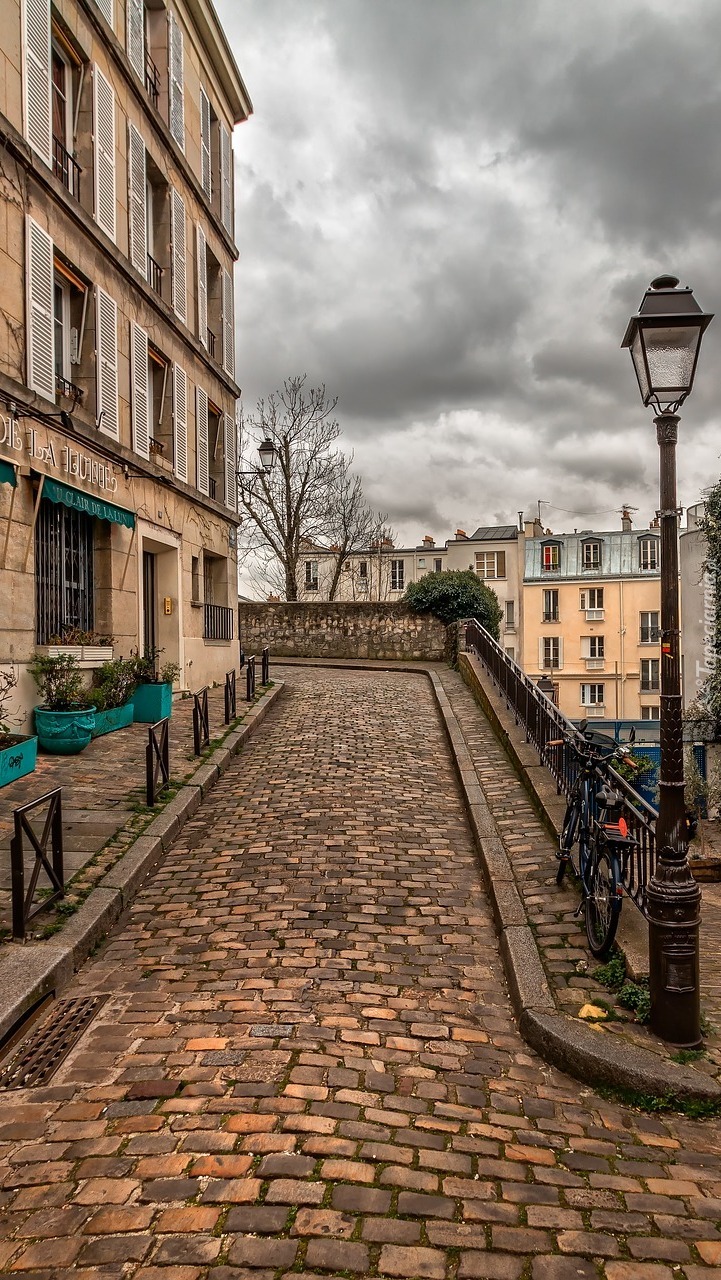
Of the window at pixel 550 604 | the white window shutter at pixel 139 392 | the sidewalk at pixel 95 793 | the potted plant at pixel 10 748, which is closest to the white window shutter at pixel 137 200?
the white window shutter at pixel 139 392

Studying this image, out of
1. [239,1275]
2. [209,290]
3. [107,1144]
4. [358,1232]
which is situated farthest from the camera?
[209,290]

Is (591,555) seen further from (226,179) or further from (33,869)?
(33,869)

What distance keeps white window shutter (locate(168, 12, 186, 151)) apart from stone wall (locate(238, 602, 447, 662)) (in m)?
13.2

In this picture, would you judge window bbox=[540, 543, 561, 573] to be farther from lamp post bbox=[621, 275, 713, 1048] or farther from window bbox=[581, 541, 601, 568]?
lamp post bbox=[621, 275, 713, 1048]

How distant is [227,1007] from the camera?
400 centimetres

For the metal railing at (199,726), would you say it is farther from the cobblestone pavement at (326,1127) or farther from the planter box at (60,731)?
the cobblestone pavement at (326,1127)

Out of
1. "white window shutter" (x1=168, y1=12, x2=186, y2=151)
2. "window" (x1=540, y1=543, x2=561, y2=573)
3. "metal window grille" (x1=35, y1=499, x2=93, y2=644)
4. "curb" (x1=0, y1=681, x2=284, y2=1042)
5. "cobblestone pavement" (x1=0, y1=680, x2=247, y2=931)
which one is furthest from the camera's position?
"window" (x1=540, y1=543, x2=561, y2=573)

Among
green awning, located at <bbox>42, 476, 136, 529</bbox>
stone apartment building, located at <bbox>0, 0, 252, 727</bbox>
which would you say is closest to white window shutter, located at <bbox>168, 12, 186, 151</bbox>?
stone apartment building, located at <bbox>0, 0, 252, 727</bbox>

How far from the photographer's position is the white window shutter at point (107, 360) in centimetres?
1101

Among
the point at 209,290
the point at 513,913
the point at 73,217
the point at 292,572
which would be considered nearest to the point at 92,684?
the point at 73,217

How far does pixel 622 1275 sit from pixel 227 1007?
87.9 inches

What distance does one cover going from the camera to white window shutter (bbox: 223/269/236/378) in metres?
17.4

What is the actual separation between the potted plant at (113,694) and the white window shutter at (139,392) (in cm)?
386

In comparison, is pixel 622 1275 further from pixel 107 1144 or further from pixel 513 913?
pixel 513 913
